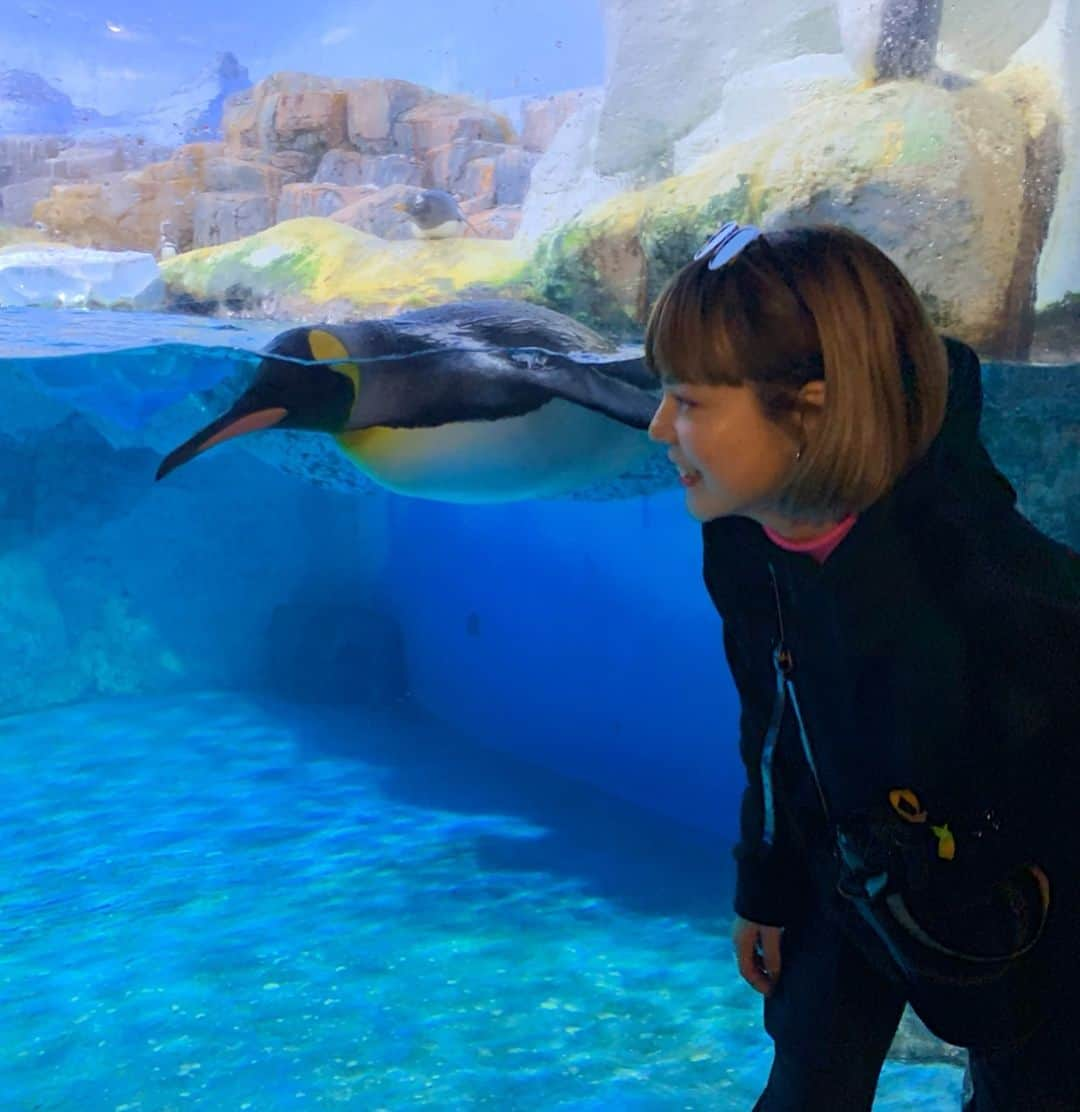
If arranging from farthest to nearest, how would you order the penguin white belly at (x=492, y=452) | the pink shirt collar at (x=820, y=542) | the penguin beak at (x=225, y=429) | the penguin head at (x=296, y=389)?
1. the penguin white belly at (x=492, y=452)
2. the penguin head at (x=296, y=389)
3. the penguin beak at (x=225, y=429)
4. the pink shirt collar at (x=820, y=542)

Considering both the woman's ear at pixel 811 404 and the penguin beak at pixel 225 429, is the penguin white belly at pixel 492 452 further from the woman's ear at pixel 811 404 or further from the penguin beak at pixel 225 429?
the woman's ear at pixel 811 404

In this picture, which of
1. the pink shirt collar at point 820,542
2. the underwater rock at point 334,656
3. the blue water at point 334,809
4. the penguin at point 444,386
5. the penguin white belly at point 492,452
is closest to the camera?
the pink shirt collar at point 820,542

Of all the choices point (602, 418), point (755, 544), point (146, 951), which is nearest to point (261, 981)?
point (146, 951)

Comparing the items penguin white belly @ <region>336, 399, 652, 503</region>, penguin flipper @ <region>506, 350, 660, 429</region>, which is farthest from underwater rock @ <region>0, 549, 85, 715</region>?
penguin flipper @ <region>506, 350, 660, 429</region>

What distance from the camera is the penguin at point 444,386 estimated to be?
3463 millimetres

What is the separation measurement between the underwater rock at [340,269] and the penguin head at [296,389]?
0.52 ft

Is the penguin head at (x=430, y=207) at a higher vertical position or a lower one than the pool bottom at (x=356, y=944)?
higher

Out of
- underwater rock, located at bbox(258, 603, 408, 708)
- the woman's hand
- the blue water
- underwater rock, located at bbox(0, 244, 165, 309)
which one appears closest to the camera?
the woman's hand

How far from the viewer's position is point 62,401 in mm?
7668

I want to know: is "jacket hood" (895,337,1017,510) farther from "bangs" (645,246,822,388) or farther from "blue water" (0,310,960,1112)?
"blue water" (0,310,960,1112)

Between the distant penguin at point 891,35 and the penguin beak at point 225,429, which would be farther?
the penguin beak at point 225,429

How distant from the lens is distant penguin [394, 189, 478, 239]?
125 inches

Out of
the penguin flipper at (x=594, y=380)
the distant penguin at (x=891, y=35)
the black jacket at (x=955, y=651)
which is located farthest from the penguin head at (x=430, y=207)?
the black jacket at (x=955, y=651)

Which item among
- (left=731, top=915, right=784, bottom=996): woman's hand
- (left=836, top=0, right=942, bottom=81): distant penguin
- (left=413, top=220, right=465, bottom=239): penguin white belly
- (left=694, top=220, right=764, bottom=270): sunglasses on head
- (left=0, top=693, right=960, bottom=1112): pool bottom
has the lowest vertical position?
(left=0, top=693, right=960, bottom=1112): pool bottom
